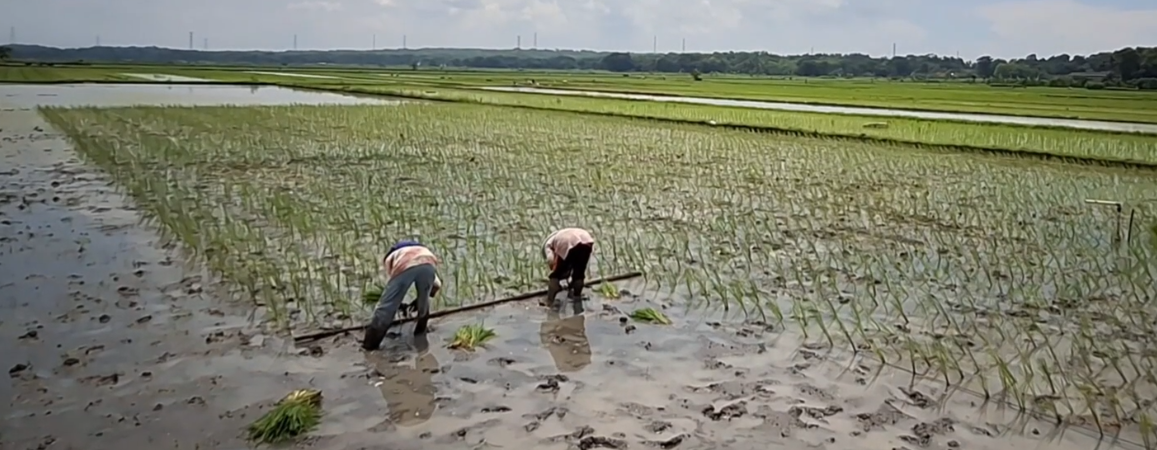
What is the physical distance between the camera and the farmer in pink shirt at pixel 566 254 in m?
4.92

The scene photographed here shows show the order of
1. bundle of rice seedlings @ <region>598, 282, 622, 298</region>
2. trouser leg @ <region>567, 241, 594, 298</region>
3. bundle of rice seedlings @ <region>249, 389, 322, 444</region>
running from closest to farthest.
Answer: bundle of rice seedlings @ <region>249, 389, 322, 444</region>, trouser leg @ <region>567, 241, 594, 298</region>, bundle of rice seedlings @ <region>598, 282, 622, 298</region>

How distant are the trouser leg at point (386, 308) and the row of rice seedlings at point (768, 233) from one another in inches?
25.5

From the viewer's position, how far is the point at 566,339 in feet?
14.9

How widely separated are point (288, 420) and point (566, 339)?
5.26ft

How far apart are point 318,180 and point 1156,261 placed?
25.3 ft

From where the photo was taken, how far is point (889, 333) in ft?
→ 15.2

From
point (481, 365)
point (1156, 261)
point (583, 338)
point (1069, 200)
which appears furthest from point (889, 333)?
point (1069, 200)

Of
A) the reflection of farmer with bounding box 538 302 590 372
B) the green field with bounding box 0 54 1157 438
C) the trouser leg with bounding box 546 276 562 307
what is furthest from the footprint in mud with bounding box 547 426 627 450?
the trouser leg with bounding box 546 276 562 307

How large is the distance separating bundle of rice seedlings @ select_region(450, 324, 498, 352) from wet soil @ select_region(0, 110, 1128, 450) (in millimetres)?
68

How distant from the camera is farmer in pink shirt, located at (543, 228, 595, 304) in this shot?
16.1 ft

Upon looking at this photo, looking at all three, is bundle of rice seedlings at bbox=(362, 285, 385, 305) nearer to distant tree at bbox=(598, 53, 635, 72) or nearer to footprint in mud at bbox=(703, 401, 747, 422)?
footprint in mud at bbox=(703, 401, 747, 422)

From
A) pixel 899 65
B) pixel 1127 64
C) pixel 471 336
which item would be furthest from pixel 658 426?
pixel 899 65

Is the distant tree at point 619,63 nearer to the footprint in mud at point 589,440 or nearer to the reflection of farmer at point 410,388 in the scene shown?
the reflection of farmer at point 410,388

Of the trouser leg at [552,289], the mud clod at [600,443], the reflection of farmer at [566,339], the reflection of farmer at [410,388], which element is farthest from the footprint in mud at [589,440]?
the trouser leg at [552,289]
